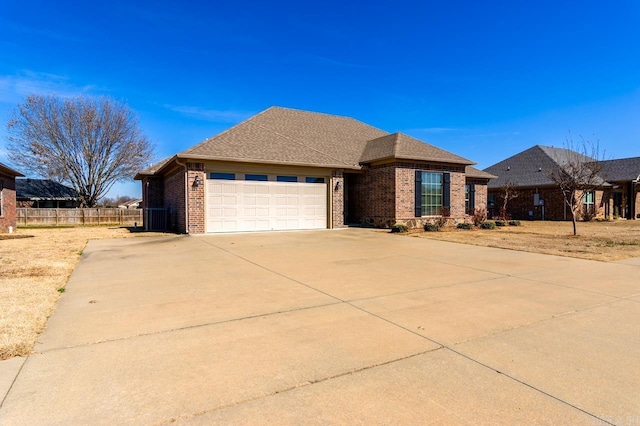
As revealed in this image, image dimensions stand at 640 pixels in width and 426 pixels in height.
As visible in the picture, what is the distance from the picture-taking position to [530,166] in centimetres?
2952

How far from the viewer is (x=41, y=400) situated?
8.43ft

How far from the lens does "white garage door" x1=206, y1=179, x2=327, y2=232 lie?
15.2 m

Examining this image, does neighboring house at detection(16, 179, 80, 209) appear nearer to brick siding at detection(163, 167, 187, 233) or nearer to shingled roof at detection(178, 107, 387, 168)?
brick siding at detection(163, 167, 187, 233)

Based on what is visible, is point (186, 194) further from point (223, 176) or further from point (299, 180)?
point (299, 180)

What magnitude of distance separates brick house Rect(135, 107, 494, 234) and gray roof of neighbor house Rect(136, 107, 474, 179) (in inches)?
2.1

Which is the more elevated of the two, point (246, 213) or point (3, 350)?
point (246, 213)

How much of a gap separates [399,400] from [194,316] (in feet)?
9.53

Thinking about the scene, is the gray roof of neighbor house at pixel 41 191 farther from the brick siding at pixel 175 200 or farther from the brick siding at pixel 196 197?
the brick siding at pixel 196 197

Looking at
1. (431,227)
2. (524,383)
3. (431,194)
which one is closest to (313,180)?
(431,227)

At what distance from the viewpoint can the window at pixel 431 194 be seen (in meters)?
18.7

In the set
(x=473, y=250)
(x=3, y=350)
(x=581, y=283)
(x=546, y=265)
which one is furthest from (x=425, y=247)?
(x=3, y=350)

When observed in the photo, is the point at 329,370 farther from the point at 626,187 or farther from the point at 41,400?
the point at 626,187

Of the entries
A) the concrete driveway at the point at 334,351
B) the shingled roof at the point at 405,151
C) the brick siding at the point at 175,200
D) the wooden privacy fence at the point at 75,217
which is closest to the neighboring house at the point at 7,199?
the brick siding at the point at 175,200

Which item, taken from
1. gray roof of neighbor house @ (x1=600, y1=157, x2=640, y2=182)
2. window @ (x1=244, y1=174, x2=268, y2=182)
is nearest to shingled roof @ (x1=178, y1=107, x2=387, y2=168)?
window @ (x1=244, y1=174, x2=268, y2=182)
